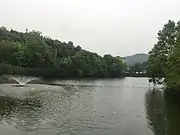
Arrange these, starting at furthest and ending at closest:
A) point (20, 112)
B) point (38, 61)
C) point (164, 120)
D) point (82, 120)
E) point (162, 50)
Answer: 1. point (38, 61)
2. point (162, 50)
3. point (20, 112)
4. point (164, 120)
5. point (82, 120)

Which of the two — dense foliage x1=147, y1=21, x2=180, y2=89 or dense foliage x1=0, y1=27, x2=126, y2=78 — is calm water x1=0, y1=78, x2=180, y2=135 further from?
dense foliage x1=0, y1=27, x2=126, y2=78

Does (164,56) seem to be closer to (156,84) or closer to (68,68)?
(156,84)

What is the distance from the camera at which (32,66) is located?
319 feet

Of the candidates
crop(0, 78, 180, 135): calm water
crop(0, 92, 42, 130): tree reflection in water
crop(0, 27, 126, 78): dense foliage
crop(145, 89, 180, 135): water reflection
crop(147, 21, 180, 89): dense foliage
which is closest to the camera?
crop(0, 78, 180, 135): calm water

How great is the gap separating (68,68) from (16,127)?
267 ft

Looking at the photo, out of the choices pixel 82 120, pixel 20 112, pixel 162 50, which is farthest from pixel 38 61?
pixel 82 120

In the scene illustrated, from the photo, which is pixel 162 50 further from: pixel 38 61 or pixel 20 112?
pixel 38 61

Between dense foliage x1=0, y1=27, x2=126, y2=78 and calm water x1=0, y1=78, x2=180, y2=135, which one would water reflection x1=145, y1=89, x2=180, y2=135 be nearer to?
calm water x1=0, y1=78, x2=180, y2=135

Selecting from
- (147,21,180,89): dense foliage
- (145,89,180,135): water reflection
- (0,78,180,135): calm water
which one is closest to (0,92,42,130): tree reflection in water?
(0,78,180,135): calm water

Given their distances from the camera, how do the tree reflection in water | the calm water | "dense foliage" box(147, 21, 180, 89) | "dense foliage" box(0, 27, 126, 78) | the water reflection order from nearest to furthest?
the calm water < the water reflection < the tree reflection in water < "dense foliage" box(147, 21, 180, 89) < "dense foliage" box(0, 27, 126, 78)

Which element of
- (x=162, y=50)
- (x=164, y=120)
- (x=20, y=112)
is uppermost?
(x=162, y=50)

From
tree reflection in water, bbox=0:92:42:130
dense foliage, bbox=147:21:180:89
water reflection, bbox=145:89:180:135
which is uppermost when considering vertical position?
dense foliage, bbox=147:21:180:89

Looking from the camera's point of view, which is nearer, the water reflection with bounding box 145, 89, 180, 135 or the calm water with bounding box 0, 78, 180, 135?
the calm water with bounding box 0, 78, 180, 135

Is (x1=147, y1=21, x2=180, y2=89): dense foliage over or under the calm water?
over
